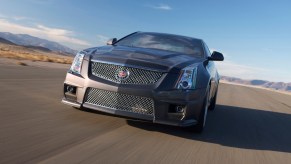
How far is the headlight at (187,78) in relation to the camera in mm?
5383

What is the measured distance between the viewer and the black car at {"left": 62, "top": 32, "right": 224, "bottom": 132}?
524cm

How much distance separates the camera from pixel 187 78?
215 inches

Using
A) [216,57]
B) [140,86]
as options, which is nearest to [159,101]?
[140,86]

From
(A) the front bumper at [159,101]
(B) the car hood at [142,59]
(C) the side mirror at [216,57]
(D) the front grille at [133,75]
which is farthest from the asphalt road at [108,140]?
(C) the side mirror at [216,57]

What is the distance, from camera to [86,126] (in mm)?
5305

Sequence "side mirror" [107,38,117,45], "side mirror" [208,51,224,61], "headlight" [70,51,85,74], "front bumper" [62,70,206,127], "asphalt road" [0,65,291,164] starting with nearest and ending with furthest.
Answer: "asphalt road" [0,65,291,164] → "front bumper" [62,70,206,127] → "headlight" [70,51,85,74] → "side mirror" [208,51,224,61] → "side mirror" [107,38,117,45]

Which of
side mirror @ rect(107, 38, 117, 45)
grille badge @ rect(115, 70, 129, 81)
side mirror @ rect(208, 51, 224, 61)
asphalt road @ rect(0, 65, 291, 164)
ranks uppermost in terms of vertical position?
side mirror @ rect(107, 38, 117, 45)

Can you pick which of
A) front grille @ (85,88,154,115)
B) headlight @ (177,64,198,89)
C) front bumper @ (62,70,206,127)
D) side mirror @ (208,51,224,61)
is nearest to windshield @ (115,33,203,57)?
side mirror @ (208,51,224,61)

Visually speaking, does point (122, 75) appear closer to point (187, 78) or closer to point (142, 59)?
point (142, 59)

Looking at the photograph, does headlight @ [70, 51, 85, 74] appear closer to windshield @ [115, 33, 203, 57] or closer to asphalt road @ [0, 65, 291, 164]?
asphalt road @ [0, 65, 291, 164]

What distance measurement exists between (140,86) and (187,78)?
0.68m

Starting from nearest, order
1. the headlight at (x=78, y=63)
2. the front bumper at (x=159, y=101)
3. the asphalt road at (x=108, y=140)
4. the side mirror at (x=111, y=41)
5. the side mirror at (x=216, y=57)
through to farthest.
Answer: the asphalt road at (x=108, y=140), the front bumper at (x=159, y=101), the headlight at (x=78, y=63), the side mirror at (x=216, y=57), the side mirror at (x=111, y=41)

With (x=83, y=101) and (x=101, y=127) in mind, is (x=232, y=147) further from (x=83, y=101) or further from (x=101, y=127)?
(x=83, y=101)

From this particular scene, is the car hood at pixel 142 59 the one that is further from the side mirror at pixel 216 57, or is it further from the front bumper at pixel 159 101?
A: the side mirror at pixel 216 57
